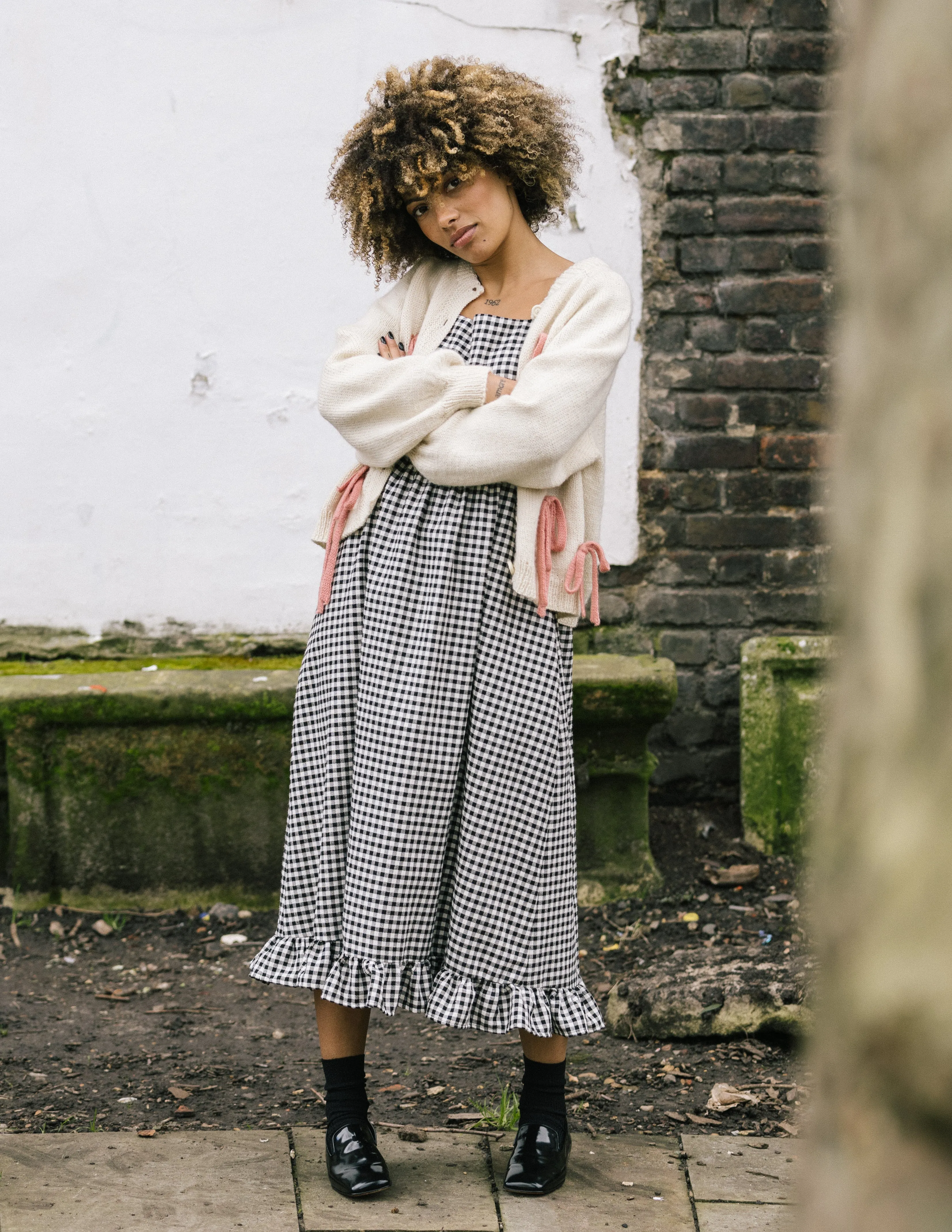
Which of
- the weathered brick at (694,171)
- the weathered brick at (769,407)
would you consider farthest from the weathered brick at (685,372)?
the weathered brick at (694,171)

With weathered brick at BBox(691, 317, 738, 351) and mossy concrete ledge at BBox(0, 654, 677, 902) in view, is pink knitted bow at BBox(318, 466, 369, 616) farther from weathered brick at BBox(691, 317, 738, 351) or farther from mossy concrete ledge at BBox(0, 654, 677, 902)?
weathered brick at BBox(691, 317, 738, 351)

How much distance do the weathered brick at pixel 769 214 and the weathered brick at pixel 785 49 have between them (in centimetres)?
39

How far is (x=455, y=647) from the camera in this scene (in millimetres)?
2131

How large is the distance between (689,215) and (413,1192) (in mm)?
2816

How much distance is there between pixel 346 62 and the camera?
3613 millimetres

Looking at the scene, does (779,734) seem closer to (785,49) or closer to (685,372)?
(685,372)

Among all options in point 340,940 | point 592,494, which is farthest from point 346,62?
point 340,940

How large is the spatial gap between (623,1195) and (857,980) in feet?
6.29

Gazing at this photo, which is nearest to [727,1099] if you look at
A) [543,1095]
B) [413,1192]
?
[543,1095]

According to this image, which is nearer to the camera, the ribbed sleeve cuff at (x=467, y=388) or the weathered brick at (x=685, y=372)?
the ribbed sleeve cuff at (x=467, y=388)

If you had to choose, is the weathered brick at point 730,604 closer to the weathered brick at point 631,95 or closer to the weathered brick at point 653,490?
the weathered brick at point 653,490

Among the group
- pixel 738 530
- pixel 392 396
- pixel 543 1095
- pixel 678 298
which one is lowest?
pixel 543 1095

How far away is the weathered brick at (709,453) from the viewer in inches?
149

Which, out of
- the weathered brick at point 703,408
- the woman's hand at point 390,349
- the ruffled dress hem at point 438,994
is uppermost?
the weathered brick at point 703,408
